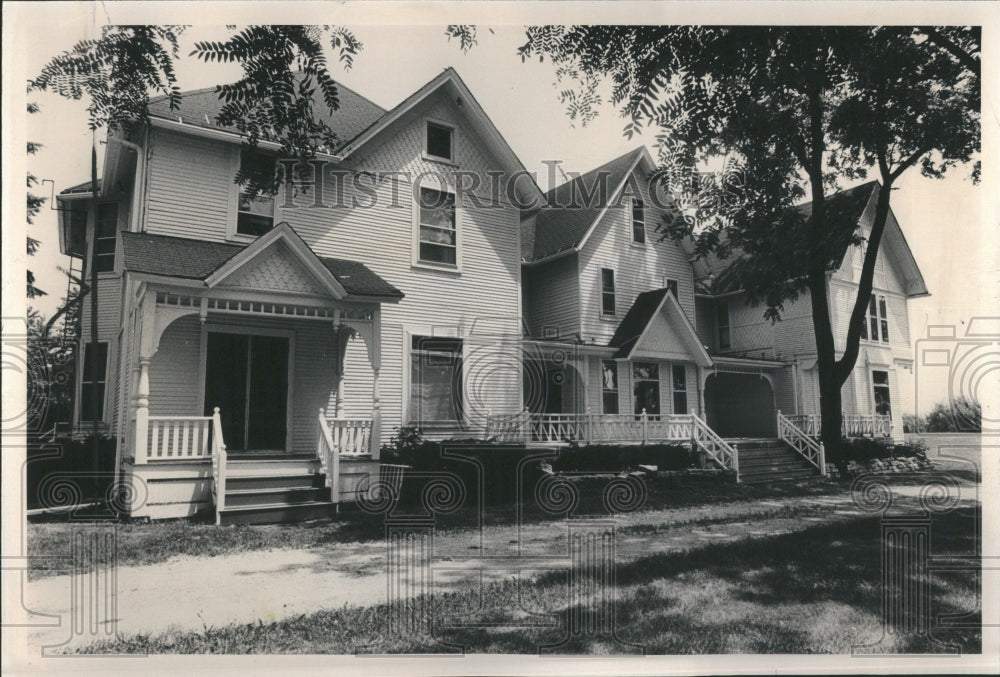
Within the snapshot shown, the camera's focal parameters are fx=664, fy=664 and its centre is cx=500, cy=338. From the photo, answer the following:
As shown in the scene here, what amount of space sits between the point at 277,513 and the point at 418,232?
5.41 meters

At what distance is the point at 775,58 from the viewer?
764 cm

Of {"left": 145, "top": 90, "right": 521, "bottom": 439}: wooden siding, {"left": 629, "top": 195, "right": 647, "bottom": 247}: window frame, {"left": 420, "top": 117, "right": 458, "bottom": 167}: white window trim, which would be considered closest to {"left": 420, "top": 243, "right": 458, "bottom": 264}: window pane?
{"left": 145, "top": 90, "right": 521, "bottom": 439}: wooden siding

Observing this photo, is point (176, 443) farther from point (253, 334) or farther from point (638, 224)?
point (638, 224)

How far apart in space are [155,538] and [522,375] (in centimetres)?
711

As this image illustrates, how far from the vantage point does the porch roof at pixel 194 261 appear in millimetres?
8914

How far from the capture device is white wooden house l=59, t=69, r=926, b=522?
9062 mm

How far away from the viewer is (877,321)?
528 inches

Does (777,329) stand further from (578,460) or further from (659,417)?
(578,460)

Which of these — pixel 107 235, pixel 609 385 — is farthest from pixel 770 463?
pixel 107 235

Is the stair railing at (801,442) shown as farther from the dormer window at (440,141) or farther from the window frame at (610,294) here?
the dormer window at (440,141)

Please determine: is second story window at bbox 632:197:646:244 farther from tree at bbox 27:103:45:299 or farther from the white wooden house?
tree at bbox 27:103:45:299

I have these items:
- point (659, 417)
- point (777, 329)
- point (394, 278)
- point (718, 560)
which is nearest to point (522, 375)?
point (394, 278)

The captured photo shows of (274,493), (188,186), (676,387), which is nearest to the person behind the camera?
(274,493)

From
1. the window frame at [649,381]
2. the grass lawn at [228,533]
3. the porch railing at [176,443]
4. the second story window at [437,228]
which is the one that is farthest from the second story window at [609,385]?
the porch railing at [176,443]
